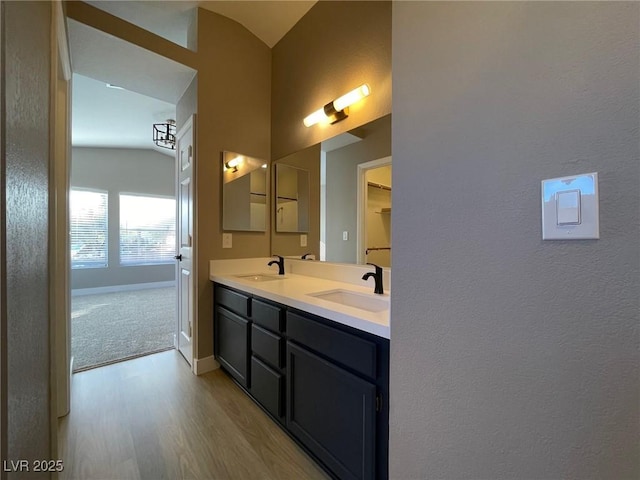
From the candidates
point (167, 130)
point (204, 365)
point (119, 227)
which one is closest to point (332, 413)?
point (204, 365)

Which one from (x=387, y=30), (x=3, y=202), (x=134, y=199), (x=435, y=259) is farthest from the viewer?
(x=134, y=199)

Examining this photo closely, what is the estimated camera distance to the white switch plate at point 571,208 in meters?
0.52

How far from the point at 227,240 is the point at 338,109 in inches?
56.0

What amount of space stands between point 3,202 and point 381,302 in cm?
139

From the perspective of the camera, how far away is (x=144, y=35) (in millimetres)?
1970

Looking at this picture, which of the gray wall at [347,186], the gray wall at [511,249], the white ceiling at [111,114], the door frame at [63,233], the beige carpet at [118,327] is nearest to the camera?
the gray wall at [511,249]

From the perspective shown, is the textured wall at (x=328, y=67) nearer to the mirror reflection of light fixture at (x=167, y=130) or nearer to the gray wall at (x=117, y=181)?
the mirror reflection of light fixture at (x=167, y=130)

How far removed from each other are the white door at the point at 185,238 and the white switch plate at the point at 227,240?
252 millimetres

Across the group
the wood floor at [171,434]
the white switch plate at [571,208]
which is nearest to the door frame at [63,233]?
the wood floor at [171,434]

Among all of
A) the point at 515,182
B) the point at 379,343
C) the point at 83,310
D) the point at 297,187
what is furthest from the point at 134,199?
the point at 515,182

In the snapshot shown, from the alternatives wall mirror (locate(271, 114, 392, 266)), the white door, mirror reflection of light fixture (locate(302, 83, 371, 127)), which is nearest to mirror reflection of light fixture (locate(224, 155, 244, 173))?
the white door

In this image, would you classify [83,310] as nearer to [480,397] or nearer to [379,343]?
[379,343]

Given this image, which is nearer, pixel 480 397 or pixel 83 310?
pixel 480 397

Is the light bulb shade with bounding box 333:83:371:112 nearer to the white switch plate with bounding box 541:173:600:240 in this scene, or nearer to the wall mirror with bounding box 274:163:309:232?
the wall mirror with bounding box 274:163:309:232
